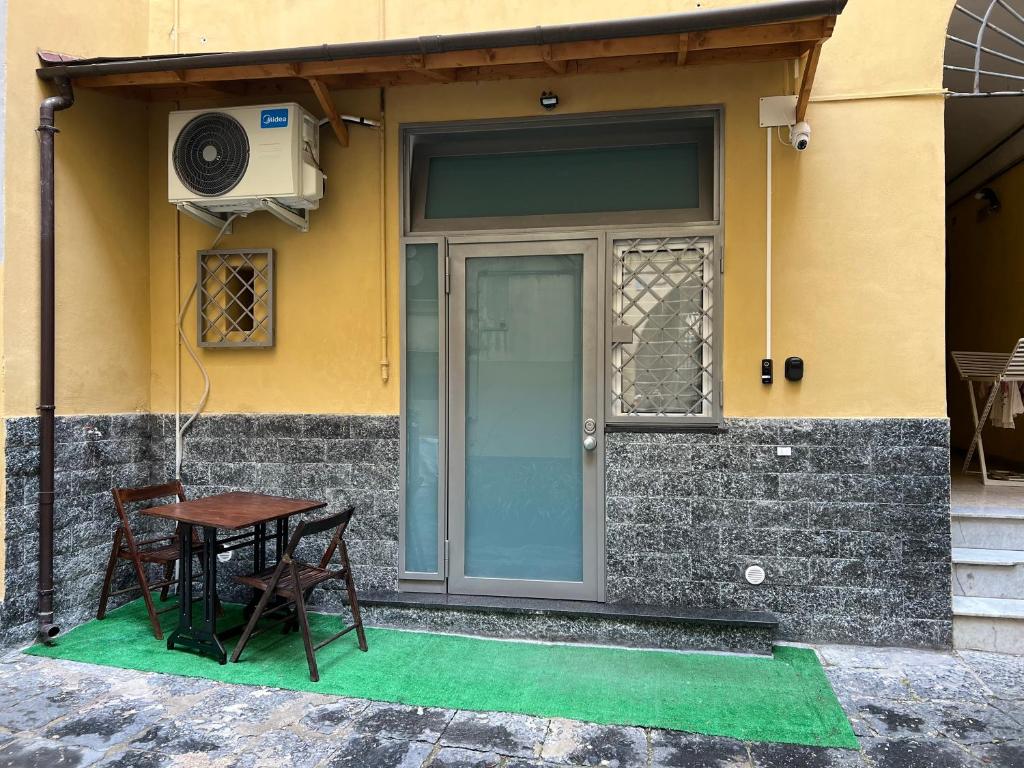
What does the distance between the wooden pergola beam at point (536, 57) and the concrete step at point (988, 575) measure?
2.96m

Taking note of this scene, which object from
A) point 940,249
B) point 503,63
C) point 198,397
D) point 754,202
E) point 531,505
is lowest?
point 531,505

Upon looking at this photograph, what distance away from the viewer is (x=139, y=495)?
412 centimetres

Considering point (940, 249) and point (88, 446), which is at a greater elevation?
point (940, 249)

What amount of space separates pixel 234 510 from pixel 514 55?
9.39 feet

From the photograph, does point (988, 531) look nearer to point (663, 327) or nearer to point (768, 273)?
point (768, 273)

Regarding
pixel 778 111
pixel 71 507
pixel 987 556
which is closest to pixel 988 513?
pixel 987 556

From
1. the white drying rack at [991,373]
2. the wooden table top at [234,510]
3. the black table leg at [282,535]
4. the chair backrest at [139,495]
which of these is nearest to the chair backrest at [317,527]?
the wooden table top at [234,510]

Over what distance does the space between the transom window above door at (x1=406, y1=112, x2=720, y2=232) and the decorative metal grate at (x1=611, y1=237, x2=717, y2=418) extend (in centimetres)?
22

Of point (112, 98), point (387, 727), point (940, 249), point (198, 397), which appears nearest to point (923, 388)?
point (940, 249)

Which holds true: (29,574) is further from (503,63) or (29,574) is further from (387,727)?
(503,63)

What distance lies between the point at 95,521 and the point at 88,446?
1.53ft

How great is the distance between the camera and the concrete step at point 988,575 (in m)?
3.82

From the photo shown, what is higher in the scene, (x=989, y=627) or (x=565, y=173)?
(x=565, y=173)

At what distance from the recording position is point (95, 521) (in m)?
4.15
